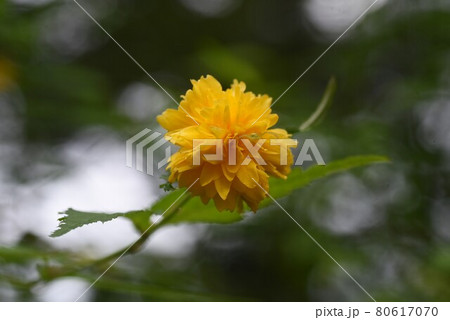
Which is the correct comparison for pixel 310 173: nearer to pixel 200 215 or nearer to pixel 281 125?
pixel 200 215

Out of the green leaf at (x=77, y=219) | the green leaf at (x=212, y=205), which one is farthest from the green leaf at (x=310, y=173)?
the green leaf at (x=77, y=219)

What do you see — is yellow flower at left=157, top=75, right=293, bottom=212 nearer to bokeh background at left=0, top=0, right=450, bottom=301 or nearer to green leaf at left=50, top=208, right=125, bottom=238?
green leaf at left=50, top=208, right=125, bottom=238

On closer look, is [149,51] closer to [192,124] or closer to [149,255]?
[149,255]

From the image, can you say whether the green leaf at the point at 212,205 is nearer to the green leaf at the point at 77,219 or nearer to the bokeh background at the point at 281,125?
the green leaf at the point at 77,219

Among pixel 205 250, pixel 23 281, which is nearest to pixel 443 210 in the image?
pixel 205 250

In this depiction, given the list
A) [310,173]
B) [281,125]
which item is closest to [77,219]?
[310,173]
